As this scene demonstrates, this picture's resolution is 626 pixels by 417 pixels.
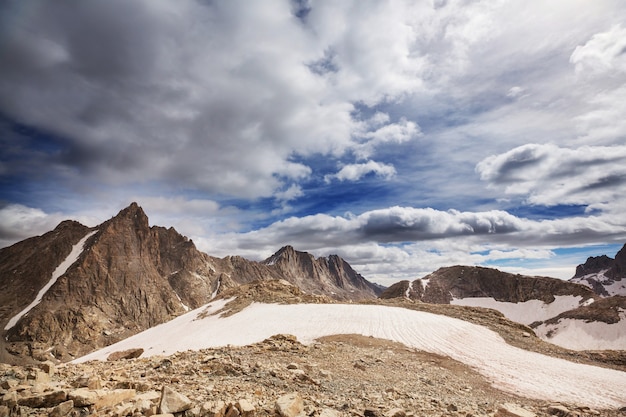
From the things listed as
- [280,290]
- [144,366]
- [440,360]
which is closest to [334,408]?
[144,366]

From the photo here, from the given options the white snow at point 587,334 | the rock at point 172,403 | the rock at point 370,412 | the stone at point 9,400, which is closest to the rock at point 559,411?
the rock at point 370,412

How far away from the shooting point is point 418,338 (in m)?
24.8

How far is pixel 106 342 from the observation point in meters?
152

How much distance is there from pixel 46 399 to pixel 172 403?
116 inches

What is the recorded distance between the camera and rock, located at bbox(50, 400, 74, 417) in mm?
6891

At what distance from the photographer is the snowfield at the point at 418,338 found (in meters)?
15.9

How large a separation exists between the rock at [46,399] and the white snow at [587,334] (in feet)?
465

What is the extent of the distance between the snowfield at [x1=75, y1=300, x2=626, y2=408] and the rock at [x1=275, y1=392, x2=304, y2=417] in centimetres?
1230

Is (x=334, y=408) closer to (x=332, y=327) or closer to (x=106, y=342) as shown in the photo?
(x=332, y=327)

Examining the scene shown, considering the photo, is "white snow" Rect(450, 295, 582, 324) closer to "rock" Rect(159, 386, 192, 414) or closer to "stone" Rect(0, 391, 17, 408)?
"rock" Rect(159, 386, 192, 414)

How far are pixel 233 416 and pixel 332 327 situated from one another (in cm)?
2103

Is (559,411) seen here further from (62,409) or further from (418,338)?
(62,409)

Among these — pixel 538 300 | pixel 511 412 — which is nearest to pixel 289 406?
pixel 511 412

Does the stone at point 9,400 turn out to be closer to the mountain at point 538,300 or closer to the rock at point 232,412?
the rock at point 232,412
